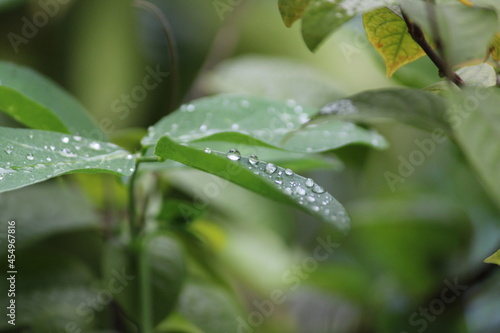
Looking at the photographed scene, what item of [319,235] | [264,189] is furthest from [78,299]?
[319,235]

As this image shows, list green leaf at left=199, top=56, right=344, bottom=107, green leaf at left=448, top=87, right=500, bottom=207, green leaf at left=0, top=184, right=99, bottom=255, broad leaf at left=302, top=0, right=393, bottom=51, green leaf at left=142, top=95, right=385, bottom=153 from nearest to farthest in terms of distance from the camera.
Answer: green leaf at left=448, top=87, right=500, bottom=207 → broad leaf at left=302, top=0, right=393, bottom=51 → green leaf at left=142, top=95, right=385, bottom=153 → green leaf at left=0, top=184, right=99, bottom=255 → green leaf at left=199, top=56, right=344, bottom=107

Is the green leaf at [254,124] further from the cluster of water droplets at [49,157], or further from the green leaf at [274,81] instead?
the green leaf at [274,81]

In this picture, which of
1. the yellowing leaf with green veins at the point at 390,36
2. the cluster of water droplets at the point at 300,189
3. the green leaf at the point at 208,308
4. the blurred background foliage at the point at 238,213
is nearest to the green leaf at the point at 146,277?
the blurred background foliage at the point at 238,213

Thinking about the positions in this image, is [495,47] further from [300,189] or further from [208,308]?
[208,308]

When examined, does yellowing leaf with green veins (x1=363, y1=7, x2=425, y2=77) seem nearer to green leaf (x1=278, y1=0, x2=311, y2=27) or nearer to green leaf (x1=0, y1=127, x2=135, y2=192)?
green leaf (x1=278, y1=0, x2=311, y2=27)

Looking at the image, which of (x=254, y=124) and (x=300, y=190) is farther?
(x=254, y=124)

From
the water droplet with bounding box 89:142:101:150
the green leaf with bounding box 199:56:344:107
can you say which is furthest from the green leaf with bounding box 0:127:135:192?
the green leaf with bounding box 199:56:344:107

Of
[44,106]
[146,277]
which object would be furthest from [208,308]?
[44,106]
